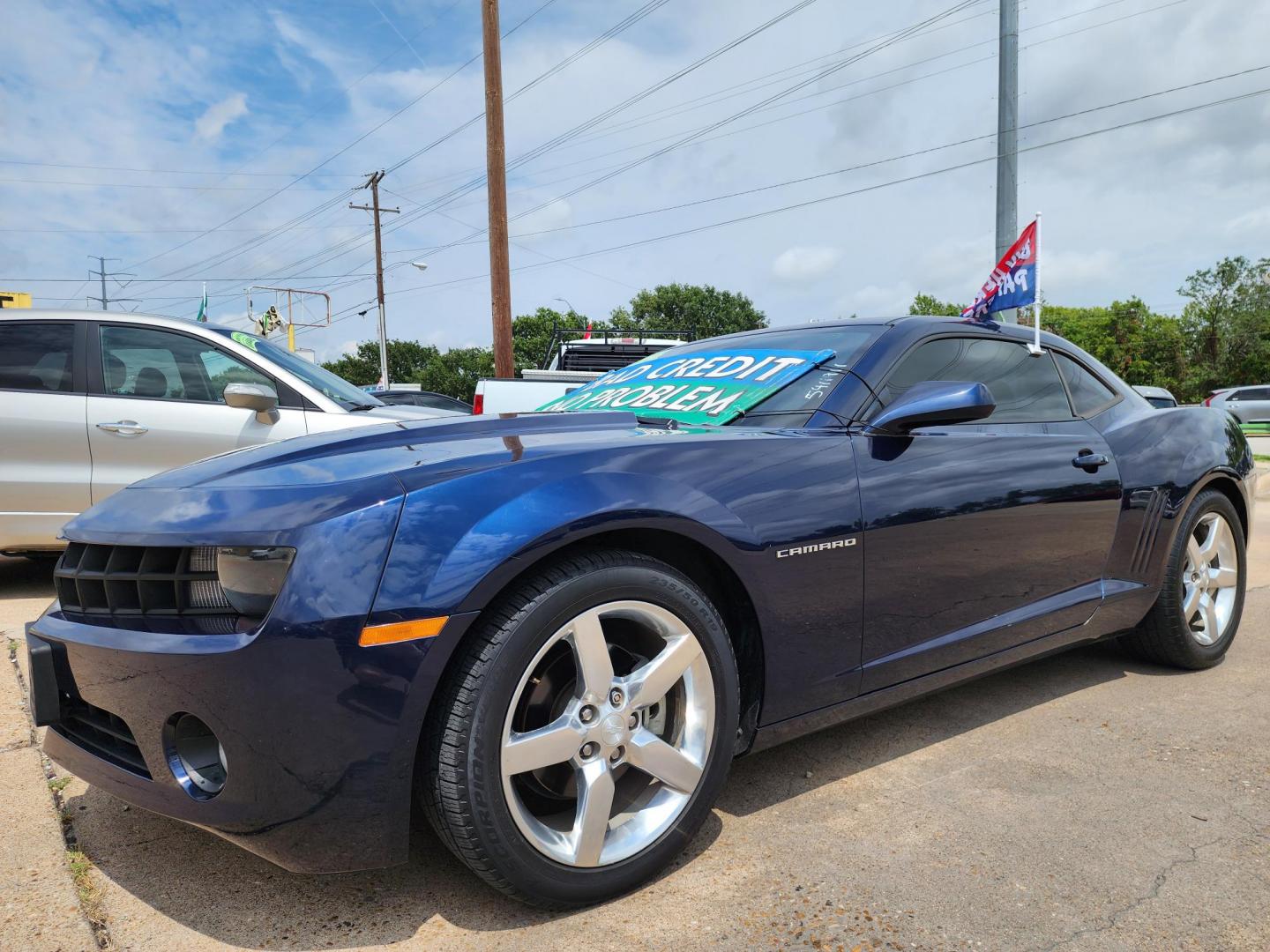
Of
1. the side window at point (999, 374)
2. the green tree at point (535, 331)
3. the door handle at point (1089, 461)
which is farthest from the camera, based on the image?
the green tree at point (535, 331)

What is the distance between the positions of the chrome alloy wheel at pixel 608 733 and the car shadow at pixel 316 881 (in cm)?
18

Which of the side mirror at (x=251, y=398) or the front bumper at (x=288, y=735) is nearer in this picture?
the front bumper at (x=288, y=735)

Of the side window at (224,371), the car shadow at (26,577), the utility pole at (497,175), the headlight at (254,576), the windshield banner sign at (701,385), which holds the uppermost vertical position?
the utility pole at (497,175)

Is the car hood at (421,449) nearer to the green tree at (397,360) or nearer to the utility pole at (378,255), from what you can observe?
the utility pole at (378,255)

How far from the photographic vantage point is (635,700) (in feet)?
6.44

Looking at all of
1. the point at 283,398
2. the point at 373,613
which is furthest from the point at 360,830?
the point at 283,398

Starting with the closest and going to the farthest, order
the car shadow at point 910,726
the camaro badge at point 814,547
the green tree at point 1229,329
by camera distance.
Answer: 1. the camaro badge at point 814,547
2. the car shadow at point 910,726
3. the green tree at point 1229,329

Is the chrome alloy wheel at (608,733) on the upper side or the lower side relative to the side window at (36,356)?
lower

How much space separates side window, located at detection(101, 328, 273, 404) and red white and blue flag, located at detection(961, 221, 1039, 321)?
3.71 meters

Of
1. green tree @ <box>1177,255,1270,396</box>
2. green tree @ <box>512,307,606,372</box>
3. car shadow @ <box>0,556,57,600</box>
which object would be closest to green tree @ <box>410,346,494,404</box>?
green tree @ <box>512,307,606,372</box>

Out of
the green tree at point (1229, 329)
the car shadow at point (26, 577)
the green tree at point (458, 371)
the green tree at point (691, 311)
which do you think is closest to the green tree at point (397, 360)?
the green tree at point (458, 371)

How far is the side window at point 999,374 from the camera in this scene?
293cm

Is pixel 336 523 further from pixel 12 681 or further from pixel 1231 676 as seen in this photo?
pixel 1231 676

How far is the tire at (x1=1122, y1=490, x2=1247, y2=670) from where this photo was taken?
11.4 feet
